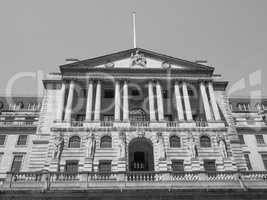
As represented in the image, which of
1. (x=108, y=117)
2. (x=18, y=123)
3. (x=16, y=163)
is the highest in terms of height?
(x=18, y=123)

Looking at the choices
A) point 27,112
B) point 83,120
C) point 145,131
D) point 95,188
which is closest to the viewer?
point 95,188

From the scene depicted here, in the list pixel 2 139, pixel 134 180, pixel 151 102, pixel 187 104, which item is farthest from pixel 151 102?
pixel 2 139

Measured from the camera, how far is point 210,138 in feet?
134

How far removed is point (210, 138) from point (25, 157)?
26549 mm

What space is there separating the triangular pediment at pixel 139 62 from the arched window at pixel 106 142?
12608 millimetres

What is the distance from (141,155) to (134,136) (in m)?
3.71

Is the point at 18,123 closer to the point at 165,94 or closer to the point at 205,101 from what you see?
the point at 165,94

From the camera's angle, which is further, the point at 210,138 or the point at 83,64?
the point at 83,64

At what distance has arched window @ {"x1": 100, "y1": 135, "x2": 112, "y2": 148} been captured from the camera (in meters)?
39.6

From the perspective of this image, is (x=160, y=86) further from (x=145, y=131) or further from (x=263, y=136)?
(x=263, y=136)

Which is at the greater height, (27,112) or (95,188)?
(27,112)

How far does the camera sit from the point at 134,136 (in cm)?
4006

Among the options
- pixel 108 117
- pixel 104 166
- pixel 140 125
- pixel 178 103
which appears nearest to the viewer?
pixel 104 166

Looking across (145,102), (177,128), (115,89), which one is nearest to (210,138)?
(177,128)
